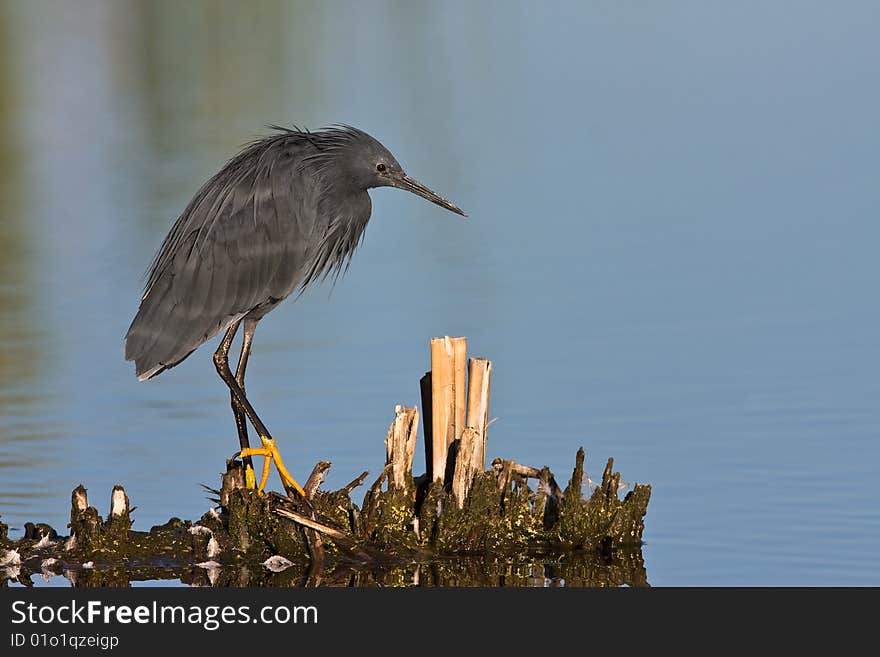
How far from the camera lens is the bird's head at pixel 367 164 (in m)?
9.37

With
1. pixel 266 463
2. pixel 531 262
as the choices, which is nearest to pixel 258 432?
pixel 266 463

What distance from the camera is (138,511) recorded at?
31.5 feet

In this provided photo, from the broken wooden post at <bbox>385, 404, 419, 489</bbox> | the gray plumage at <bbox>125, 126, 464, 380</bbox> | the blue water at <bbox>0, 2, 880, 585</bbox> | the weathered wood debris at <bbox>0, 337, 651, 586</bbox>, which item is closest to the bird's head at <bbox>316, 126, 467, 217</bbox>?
the gray plumage at <bbox>125, 126, 464, 380</bbox>

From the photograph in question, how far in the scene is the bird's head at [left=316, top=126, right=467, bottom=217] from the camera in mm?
9367

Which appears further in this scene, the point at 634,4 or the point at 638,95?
the point at 634,4

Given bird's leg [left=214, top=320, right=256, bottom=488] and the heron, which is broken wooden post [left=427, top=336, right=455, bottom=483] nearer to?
bird's leg [left=214, top=320, right=256, bottom=488]

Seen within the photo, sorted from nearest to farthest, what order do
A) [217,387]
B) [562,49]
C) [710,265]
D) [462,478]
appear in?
1. [462,478]
2. [217,387]
3. [710,265]
4. [562,49]

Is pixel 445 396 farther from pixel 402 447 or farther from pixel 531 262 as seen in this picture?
pixel 531 262

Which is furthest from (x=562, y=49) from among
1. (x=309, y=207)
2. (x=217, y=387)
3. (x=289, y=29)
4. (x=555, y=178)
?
(x=309, y=207)

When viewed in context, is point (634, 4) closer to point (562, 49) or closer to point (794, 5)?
point (794, 5)

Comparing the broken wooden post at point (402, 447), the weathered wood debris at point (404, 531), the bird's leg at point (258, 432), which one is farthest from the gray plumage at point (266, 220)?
the broken wooden post at point (402, 447)

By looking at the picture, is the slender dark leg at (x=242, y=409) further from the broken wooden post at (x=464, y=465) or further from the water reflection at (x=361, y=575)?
the broken wooden post at (x=464, y=465)

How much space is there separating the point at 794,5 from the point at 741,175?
A: 14415 millimetres

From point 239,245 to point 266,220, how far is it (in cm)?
21
